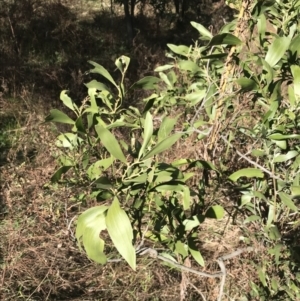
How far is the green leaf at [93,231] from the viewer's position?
679mm

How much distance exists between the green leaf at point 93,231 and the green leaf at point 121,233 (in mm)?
25

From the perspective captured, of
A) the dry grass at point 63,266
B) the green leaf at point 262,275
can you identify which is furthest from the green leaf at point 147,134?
the dry grass at point 63,266

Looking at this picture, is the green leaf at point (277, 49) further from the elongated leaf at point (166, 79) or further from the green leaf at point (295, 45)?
the elongated leaf at point (166, 79)

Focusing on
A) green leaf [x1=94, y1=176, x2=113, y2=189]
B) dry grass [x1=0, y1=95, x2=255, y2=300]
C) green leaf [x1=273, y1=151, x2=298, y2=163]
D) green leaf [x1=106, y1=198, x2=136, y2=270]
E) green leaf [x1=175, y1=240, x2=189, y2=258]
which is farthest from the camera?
dry grass [x1=0, y1=95, x2=255, y2=300]

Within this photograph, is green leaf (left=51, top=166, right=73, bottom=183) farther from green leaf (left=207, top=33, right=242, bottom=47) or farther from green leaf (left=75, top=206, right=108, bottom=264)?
green leaf (left=207, top=33, right=242, bottom=47)

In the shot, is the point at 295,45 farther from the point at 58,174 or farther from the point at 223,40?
the point at 58,174

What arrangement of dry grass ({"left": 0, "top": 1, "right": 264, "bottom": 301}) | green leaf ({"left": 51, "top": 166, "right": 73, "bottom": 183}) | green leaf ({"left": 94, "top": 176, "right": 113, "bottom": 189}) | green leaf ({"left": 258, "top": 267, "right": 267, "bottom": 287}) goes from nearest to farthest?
green leaf ({"left": 94, "top": 176, "right": 113, "bottom": 189}), green leaf ({"left": 51, "top": 166, "right": 73, "bottom": 183}), green leaf ({"left": 258, "top": 267, "right": 267, "bottom": 287}), dry grass ({"left": 0, "top": 1, "right": 264, "bottom": 301})

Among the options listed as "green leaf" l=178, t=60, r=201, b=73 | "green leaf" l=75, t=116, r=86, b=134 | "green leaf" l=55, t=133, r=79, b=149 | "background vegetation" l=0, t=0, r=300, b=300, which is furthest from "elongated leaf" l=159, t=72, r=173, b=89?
"green leaf" l=75, t=116, r=86, b=134

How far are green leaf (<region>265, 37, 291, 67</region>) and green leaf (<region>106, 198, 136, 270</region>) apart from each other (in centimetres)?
57

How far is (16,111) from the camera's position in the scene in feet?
13.3

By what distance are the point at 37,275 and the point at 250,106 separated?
5.75 ft

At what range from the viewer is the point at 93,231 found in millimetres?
690

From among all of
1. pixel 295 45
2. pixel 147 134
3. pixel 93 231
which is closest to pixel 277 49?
pixel 295 45

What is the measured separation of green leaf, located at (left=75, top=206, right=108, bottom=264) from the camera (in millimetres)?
679
